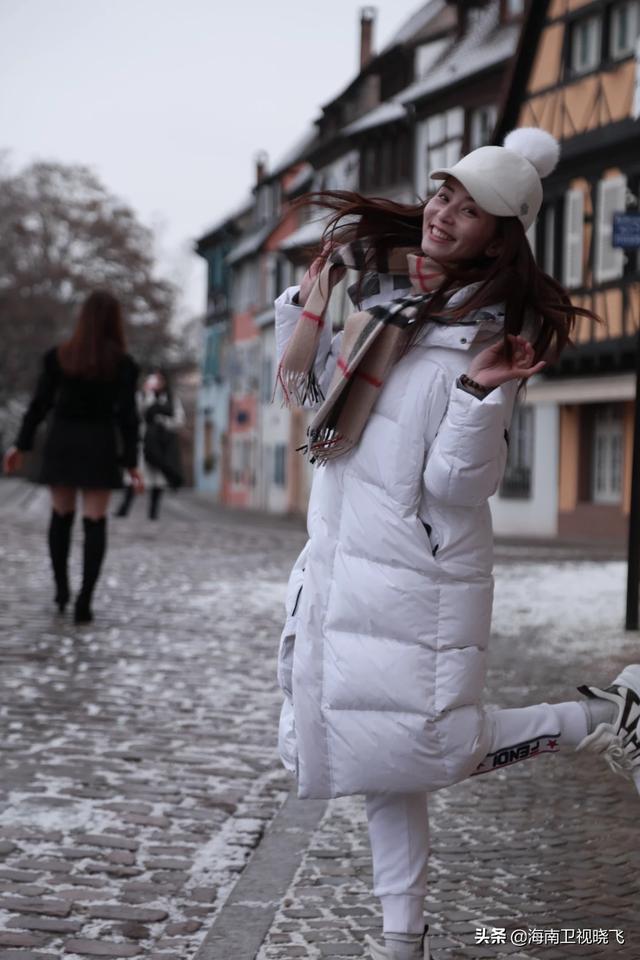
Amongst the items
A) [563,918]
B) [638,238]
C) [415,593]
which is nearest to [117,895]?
[563,918]

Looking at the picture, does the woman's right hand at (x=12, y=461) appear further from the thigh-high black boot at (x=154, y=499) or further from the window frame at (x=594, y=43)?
the window frame at (x=594, y=43)

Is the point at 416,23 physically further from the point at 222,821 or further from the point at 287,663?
the point at 287,663

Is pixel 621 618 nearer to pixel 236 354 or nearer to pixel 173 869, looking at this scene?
pixel 173 869

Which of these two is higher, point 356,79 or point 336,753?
point 356,79

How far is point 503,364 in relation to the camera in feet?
11.0

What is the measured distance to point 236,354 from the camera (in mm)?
57438

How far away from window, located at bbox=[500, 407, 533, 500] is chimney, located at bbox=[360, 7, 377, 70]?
20.4m

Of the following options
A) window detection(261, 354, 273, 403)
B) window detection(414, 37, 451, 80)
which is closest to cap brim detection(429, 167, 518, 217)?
window detection(414, 37, 451, 80)

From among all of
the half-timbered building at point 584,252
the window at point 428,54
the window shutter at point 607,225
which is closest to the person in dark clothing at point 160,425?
the half-timbered building at point 584,252

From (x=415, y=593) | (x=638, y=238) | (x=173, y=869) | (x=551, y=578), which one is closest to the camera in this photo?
(x=415, y=593)

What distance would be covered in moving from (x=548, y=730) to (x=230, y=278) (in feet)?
191

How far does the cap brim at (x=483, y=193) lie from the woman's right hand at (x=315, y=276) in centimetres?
33

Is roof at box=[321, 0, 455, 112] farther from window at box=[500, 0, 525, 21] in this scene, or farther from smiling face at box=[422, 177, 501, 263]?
smiling face at box=[422, 177, 501, 263]

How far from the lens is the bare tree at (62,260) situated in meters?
57.9
